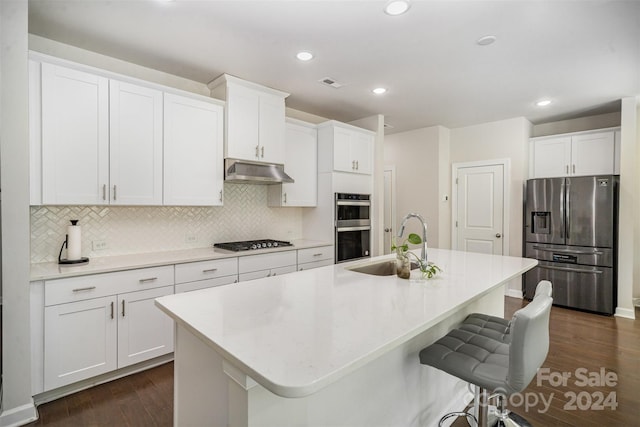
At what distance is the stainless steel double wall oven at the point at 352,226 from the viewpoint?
394 cm

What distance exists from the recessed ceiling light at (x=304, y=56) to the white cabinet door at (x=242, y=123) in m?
0.76

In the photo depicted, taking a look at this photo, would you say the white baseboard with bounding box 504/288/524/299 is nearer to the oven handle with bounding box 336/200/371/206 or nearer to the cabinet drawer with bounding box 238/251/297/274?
the oven handle with bounding box 336/200/371/206

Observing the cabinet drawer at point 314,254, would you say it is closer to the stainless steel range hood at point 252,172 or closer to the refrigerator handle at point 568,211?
the stainless steel range hood at point 252,172

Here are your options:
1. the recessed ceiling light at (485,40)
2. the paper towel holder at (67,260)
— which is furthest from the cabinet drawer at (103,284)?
the recessed ceiling light at (485,40)

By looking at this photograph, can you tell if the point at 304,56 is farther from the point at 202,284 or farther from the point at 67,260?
the point at 67,260

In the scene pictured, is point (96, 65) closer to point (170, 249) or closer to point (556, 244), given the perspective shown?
point (170, 249)

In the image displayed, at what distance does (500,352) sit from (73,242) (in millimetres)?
2938

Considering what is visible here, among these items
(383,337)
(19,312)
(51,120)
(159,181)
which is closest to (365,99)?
(159,181)

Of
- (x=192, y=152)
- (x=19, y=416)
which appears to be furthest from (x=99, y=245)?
(x=19, y=416)

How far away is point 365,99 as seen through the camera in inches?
152

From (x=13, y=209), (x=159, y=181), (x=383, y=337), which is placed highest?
(x=159, y=181)

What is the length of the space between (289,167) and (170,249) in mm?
1571

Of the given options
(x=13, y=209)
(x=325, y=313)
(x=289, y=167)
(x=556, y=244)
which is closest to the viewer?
(x=325, y=313)

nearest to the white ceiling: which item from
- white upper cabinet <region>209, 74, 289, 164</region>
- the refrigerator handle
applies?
white upper cabinet <region>209, 74, 289, 164</region>
